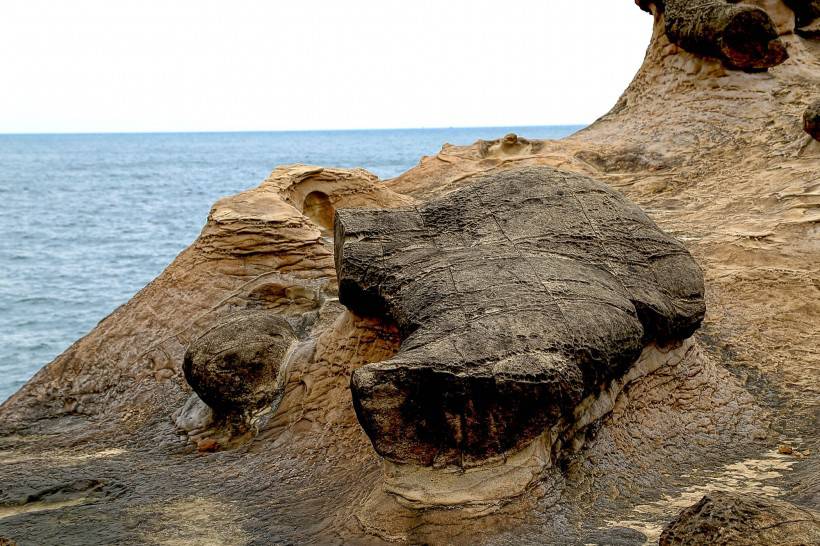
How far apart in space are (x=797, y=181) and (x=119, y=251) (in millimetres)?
21168

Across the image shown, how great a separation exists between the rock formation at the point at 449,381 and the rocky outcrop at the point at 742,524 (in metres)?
0.02

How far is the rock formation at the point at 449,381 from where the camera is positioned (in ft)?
14.1

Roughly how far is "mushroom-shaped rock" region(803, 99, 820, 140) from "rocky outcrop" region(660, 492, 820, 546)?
479 cm

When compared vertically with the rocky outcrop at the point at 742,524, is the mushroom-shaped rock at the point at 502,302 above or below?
above

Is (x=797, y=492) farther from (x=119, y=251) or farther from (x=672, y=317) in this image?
(x=119, y=251)

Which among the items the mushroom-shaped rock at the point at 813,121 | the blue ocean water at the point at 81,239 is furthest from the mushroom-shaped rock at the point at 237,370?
the blue ocean water at the point at 81,239

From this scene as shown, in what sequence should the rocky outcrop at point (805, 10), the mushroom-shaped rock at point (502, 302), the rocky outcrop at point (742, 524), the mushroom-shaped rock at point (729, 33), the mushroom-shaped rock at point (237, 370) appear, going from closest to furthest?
the rocky outcrop at point (742, 524) → the mushroom-shaped rock at point (502, 302) → the mushroom-shaped rock at point (237, 370) → the mushroom-shaped rock at point (729, 33) → the rocky outcrop at point (805, 10)

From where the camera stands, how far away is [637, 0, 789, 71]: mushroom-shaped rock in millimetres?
9109

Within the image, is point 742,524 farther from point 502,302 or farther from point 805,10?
point 805,10

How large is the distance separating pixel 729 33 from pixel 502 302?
5563mm

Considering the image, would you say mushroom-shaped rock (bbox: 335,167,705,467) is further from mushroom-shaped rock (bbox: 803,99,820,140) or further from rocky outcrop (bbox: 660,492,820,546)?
mushroom-shaped rock (bbox: 803,99,820,140)

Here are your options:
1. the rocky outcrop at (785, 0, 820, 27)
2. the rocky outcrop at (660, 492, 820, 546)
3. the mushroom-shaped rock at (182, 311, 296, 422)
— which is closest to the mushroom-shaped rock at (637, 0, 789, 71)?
the rocky outcrop at (785, 0, 820, 27)

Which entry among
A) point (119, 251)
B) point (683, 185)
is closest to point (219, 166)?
point (119, 251)

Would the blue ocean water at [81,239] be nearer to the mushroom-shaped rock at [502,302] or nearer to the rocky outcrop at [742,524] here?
the mushroom-shaped rock at [502,302]
